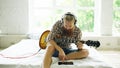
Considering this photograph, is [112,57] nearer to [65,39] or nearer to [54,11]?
[65,39]

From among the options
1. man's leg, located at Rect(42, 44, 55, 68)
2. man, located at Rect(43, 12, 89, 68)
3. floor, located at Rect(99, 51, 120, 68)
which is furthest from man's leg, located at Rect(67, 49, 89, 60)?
floor, located at Rect(99, 51, 120, 68)

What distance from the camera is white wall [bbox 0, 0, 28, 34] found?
15.7 feet

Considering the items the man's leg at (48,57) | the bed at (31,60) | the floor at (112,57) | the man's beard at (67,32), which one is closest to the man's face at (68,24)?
the man's beard at (67,32)

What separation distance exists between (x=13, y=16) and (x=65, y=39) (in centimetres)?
249

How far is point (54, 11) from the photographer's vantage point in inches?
201

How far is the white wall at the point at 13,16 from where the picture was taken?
4.78 meters

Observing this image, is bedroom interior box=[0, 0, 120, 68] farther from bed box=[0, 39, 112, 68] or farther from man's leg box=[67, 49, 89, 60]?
man's leg box=[67, 49, 89, 60]

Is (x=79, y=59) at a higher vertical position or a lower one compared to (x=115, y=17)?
lower

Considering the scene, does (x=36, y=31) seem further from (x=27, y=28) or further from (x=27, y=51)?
(x=27, y=51)

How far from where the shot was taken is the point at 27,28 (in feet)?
16.0

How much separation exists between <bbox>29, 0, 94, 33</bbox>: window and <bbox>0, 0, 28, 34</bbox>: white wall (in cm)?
23

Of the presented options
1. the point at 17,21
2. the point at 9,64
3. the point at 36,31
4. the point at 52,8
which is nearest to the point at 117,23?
the point at 52,8

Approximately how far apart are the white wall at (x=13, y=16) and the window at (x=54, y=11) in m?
0.23

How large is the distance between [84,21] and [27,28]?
4.49 ft
